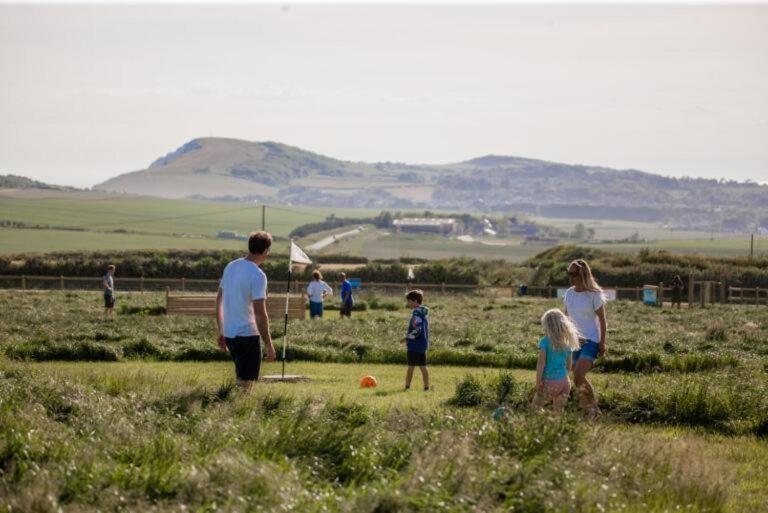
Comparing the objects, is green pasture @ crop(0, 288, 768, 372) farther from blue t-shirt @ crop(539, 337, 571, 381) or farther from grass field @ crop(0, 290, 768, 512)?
blue t-shirt @ crop(539, 337, 571, 381)

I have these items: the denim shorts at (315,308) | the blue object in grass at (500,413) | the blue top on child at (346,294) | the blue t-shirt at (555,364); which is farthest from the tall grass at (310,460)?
the blue top on child at (346,294)

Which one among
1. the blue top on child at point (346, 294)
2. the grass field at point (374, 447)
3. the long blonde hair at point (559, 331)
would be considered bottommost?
the blue top on child at point (346, 294)

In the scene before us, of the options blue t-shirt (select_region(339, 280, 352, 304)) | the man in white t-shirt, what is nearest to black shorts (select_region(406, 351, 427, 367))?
the man in white t-shirt

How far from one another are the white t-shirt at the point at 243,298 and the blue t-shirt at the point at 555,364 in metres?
3.07

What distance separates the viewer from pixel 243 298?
12.3 metres

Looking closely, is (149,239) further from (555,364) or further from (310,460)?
(310,460)

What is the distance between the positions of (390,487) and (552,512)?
3.89ft

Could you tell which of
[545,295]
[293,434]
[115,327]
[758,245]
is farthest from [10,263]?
[758,245]

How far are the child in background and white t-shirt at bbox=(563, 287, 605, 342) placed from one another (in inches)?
41.7

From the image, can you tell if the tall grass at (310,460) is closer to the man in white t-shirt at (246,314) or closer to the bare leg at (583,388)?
the man in white t-shirt at (246,314)

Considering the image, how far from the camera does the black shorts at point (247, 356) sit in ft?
40.4

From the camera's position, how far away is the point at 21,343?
22.4m

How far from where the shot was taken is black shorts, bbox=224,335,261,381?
12.3 metres

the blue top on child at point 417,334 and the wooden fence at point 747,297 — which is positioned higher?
the blue top on child at point 417,334
